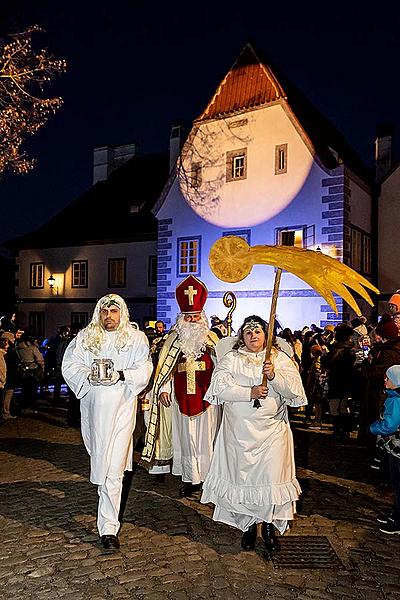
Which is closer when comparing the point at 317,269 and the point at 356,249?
the point at 317,269

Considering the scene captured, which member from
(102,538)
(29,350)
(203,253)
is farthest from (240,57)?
(102,538)

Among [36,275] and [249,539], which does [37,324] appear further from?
[249,539]

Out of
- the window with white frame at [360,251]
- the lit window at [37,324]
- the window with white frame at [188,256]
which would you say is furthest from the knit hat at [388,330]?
the lit window at [37,324]

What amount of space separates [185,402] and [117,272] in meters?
21.8

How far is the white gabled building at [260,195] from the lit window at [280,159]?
0.03m

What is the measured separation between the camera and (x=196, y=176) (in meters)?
22.3

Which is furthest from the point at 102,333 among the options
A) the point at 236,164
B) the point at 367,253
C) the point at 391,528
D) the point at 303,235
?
the point at 367,253

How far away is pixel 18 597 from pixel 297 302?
15991 mm

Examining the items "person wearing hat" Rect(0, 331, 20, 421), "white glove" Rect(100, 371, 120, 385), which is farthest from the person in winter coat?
"person wearing hat" Rect(0, 331, 20, 421)

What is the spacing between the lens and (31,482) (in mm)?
7586

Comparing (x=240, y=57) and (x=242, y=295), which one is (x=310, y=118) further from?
(x=242, y=295)

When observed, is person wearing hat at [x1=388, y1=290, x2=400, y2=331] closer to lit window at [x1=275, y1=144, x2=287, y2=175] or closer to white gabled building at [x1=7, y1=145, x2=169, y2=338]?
lit window at [x1=275, y1=144, x2=287, y2=175]

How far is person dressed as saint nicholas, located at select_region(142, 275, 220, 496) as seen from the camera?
23.3 ft

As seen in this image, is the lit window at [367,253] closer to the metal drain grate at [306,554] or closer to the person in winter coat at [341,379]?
the person in winter coat at [341,379]
